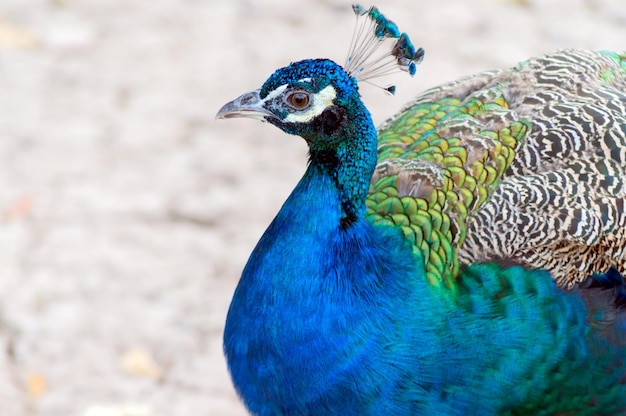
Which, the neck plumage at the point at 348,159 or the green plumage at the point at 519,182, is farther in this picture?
the green plumage at the point at 519,182

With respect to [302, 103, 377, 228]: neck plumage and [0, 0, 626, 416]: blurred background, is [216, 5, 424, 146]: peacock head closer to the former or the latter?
[302, 103, 377, 228]: neck plumage

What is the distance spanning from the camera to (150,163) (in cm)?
323

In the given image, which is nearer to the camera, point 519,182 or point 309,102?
point 309,102

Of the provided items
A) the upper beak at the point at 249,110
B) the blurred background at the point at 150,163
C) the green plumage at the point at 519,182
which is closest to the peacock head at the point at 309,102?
the upper beak at the point at 249,110

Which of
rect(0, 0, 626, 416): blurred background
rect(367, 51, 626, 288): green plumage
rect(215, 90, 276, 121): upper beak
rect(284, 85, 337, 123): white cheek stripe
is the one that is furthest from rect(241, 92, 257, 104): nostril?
rect(0, 0, 626, 416): blurred background

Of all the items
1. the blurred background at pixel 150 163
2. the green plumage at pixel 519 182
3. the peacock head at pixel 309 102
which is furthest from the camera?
the blurred background at pixel 150 163

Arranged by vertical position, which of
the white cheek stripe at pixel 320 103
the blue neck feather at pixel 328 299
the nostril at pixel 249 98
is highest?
the nostril at pixel 249 98

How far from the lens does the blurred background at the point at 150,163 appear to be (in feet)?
8.34

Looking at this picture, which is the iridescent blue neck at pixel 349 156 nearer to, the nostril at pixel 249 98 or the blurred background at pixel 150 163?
the nostril at pixel 249 98

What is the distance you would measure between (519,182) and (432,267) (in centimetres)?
27

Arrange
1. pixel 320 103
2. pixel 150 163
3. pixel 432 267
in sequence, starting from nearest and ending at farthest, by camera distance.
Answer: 1. pixel 320 103
2. pixel 432 267
3. pixel 150 163

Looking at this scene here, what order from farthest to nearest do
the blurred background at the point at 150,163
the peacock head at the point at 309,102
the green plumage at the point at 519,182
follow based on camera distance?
1. the blurred background at the point at 150,163
2. the green plumage at the point at 519,182
3. the peacock head at the point at 309,102

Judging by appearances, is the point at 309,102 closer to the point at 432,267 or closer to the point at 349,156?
the point at 349,156

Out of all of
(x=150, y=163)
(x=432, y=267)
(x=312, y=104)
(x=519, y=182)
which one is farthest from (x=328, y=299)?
(x=150, y=163)
